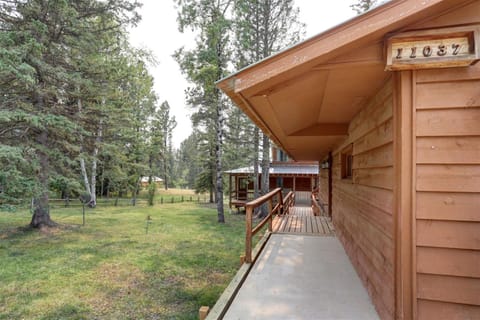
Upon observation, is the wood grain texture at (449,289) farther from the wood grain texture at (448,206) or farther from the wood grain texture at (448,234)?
the wood grain texture at (448,206)

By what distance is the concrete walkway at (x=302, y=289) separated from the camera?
8.41ft

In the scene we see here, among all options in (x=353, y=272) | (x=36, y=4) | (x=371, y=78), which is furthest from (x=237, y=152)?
(x=371, y=78)

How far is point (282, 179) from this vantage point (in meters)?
21.3

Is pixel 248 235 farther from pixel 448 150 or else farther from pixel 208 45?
pixel 208 45

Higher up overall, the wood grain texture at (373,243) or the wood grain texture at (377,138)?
the wood grain texture at (377,138)

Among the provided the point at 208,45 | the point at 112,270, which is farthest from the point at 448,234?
the point at 208,45

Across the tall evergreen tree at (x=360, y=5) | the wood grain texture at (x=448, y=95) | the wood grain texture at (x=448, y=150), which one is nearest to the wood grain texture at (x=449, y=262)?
the wood grain texture at (x=448, y=150)

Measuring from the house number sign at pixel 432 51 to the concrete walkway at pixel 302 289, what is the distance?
→ 7.34ft

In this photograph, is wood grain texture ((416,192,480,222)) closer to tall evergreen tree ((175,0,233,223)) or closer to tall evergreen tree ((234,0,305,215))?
tall evergreen tree ((175,0,233,223))

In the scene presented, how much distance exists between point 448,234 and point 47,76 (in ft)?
37.0

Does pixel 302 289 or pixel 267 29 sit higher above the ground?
pixel 267 29

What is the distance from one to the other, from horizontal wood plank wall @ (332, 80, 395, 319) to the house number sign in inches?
11.4

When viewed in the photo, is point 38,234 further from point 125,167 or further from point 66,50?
point 125,167

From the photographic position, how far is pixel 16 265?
6461 millimetres
